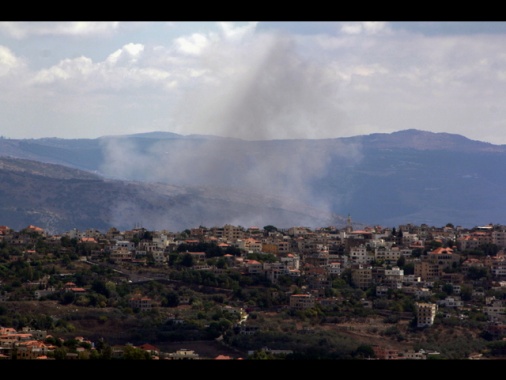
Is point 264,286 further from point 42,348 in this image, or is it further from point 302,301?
point 42,348

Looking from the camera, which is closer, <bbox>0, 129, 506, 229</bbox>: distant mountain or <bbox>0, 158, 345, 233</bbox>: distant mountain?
<bbox>0, 158, 345, 233</bbox>: distant mountain

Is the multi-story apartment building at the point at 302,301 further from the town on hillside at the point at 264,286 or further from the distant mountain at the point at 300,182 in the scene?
the distant mountain at the point at 300,182

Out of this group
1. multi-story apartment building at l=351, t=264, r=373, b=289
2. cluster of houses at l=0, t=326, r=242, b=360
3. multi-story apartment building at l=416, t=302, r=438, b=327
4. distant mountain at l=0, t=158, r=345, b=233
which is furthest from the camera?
distant mountain at l=0, t=158, r=345, b=233

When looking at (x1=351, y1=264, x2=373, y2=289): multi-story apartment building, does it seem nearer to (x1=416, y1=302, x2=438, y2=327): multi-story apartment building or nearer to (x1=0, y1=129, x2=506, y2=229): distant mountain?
(x1=416, y1=302, x2=438, y2=327): multi-story apartment building

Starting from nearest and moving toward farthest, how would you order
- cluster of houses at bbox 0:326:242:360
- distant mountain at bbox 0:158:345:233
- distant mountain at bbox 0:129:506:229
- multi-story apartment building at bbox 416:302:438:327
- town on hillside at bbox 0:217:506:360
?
cluster of houses at bbox 0:326:242:360 < town on hillside at bbox 0:217:506:360 < multi-story apartment building at bbox 416:302:438:327 < distant mountain at bbox 0:158:345:233 < distant mountain at bbox 0:129:506:229

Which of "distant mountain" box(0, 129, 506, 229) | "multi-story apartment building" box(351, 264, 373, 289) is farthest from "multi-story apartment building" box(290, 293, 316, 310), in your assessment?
"distant mountain" box(0, 129, 506, 229)

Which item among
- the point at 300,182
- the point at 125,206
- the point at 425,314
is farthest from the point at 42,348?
the point at 300,182

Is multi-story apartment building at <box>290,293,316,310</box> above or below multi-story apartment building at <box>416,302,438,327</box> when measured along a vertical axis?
above

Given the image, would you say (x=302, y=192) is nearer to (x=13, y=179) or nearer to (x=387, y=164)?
(x=387, y=164)
